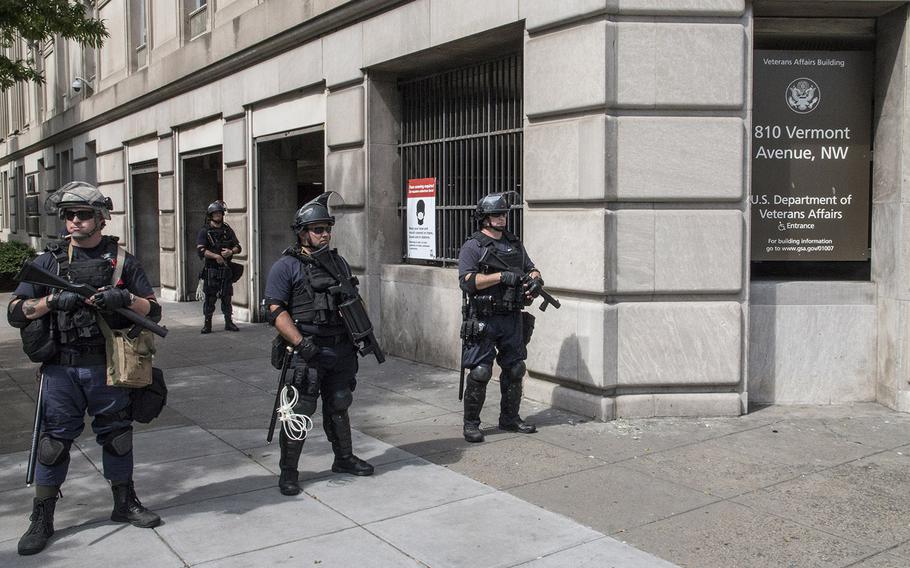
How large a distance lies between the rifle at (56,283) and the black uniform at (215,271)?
8.17 metres

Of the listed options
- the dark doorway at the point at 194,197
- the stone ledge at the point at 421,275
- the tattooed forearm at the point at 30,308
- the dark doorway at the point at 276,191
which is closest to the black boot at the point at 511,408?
the stone ledge at the point at 421,275

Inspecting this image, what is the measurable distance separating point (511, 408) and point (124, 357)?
10.5 ft

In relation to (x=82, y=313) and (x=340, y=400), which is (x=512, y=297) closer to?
(x=340, y=400)

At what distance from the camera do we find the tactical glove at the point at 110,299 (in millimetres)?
4527

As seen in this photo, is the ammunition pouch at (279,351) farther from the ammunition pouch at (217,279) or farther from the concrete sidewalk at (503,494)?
the ammunition pouch at (217,279)

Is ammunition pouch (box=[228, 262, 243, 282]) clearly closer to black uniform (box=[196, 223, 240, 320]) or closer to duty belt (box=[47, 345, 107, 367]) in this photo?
black uniform (box=[196, 223, 240, 320])

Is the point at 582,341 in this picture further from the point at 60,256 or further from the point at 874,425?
the point at 60,256

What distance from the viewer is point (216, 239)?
12.8 meters

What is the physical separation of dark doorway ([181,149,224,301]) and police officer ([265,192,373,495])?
1196 cm

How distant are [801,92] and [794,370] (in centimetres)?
254

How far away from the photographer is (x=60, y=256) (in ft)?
15.6

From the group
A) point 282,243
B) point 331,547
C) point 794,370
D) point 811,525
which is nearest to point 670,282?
point 794,370

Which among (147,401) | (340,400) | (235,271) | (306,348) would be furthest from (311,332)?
(235,271)

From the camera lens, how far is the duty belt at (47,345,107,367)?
4672 millimetres
